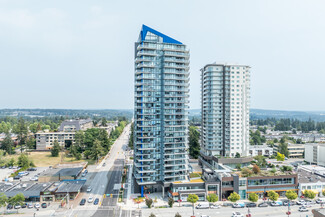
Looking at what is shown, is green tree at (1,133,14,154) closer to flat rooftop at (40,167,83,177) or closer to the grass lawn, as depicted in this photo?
the grass lawn

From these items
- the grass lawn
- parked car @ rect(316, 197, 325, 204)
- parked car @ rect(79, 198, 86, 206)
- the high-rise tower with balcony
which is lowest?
parked car @ rect(79, 198, 86, 206)

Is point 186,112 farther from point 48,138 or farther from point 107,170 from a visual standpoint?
point 48,138

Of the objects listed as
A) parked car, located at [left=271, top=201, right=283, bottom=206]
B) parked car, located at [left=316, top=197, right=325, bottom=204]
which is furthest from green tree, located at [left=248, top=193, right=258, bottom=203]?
parked car, located at [left=316, top=197, right=325, bottom=204]

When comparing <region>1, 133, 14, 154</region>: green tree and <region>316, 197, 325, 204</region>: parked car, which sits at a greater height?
<region>1, 133, 14, 154</region>: green tree

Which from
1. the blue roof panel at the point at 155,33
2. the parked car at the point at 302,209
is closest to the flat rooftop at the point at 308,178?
the parked car at the point at 302,209

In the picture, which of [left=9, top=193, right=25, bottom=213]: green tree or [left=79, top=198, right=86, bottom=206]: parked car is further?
[left=79, top=198, right=86, bottom=206]: parked car

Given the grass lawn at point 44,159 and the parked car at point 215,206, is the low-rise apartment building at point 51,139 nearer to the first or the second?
the grass lawn at point 44,159
